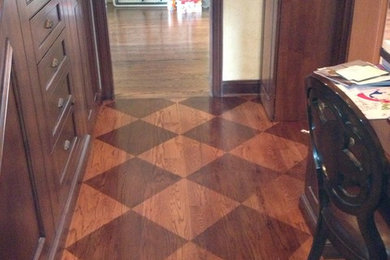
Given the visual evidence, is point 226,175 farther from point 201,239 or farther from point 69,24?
point 69,24

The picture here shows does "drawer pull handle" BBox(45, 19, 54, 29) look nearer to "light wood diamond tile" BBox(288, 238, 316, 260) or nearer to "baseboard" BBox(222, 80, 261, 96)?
"light wood diamond tile" BBox(288, 238, 316, 260)

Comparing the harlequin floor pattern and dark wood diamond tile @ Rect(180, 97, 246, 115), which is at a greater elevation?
dark wood diamond tile @ Rect(180, 97, 246, 115)

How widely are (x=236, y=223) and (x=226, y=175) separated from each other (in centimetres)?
42

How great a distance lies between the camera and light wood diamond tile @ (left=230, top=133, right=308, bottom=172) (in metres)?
2.75

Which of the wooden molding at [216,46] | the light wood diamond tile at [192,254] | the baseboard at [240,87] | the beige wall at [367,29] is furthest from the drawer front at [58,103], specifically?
the beige wall at [367,29]

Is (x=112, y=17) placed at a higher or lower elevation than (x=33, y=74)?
lower

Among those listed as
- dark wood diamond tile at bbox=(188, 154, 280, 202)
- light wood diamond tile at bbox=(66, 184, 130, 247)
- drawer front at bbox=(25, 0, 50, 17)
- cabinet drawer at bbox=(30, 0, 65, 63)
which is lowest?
light wood diamond tile at bbox=(66, 184, 130, 247)

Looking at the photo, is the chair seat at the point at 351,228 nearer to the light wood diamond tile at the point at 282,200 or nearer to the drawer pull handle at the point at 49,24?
the light wood diamond tile at the point at 282,200

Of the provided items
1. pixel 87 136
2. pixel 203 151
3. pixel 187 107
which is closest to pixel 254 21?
pixel 187 107

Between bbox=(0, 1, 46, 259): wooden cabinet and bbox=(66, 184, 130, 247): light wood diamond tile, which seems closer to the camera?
bbox=(0, 1, 46, 259): wooden cabinet

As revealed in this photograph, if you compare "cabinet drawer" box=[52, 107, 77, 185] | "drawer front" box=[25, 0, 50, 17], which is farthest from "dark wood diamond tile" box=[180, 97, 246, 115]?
"drawer front" box=[25, 0, 50, 17]

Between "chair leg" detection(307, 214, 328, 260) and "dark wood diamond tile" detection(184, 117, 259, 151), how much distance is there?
120 centimetres

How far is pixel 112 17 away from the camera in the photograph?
5.89 m

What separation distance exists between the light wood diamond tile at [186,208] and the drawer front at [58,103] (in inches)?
21.7
